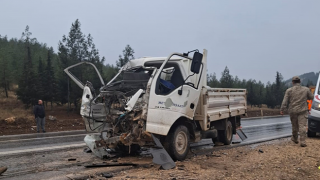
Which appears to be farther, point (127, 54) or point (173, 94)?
point (127, 54)

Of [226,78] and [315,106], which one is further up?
[226,78]

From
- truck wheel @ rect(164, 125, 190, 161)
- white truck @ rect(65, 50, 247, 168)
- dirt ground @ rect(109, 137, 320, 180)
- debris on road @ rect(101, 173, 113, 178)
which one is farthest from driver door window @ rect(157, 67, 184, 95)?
debris on road @ rect(101, 173, 113, 178)

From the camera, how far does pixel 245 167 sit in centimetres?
593

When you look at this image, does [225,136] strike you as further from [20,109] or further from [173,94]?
[20,109]

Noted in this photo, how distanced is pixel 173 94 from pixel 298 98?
424 centimetres

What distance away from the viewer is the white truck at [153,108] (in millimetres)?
6141

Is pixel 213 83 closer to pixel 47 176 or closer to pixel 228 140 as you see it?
pixel 228 140

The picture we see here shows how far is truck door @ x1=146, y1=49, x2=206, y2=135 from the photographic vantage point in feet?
20.4

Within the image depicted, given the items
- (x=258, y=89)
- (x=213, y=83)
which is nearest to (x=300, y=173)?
(x=213, y=83)

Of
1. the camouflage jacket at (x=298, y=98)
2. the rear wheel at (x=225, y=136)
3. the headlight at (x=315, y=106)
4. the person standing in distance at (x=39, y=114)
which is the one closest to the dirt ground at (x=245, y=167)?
the camouflage jacket at (x=298, y=98)

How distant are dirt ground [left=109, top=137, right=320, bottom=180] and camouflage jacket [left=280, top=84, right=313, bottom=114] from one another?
1.37m

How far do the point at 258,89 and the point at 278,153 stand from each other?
147ft

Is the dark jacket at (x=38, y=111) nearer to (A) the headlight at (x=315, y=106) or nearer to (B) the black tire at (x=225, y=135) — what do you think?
(B) the black tire at (x=225, y=135)

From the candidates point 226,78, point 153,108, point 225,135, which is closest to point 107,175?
point 153,108
